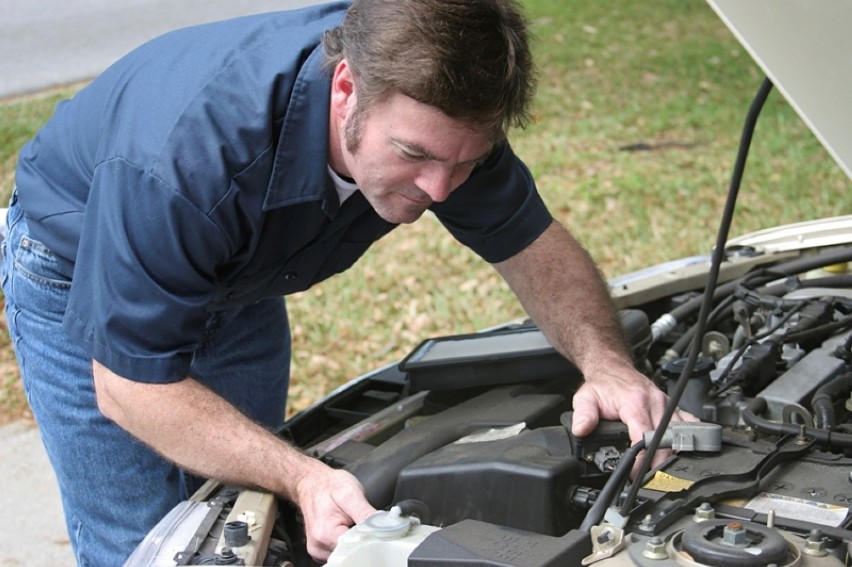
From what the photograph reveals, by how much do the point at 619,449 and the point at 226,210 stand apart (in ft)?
2.90

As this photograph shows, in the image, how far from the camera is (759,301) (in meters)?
2.73

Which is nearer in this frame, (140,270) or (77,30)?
(140,270)

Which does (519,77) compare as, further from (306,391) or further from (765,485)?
(306,391)

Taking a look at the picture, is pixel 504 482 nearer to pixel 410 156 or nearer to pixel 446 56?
pixel 410 156

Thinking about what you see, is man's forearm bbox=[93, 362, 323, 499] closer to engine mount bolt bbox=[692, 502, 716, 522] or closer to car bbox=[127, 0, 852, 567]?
car bbox=[127, 0, 852, 567]

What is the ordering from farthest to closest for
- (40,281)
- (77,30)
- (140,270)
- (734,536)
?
1. (77,30)
2. (40,281)
3. (140,270)
4. (734,536)

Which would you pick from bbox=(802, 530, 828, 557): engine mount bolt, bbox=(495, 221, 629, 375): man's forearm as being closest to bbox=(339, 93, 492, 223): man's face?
bbox=(495, 221, 629, 375): man's forearm

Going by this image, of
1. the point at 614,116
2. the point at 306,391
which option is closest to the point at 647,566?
the point at 306,391

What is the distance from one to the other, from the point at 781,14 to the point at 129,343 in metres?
1.31

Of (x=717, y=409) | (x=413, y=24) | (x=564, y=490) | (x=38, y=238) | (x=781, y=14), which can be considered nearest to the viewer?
(x=781, y=14)

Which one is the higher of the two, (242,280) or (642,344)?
(242,280)

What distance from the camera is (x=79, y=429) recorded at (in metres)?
2.50

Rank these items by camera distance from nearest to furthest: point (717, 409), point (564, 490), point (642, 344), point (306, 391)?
point (564, 490) → point (717, 409) → point (642, 344) → point (306, 391)

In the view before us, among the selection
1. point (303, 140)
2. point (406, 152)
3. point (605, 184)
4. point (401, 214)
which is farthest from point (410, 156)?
point (605, 184)
